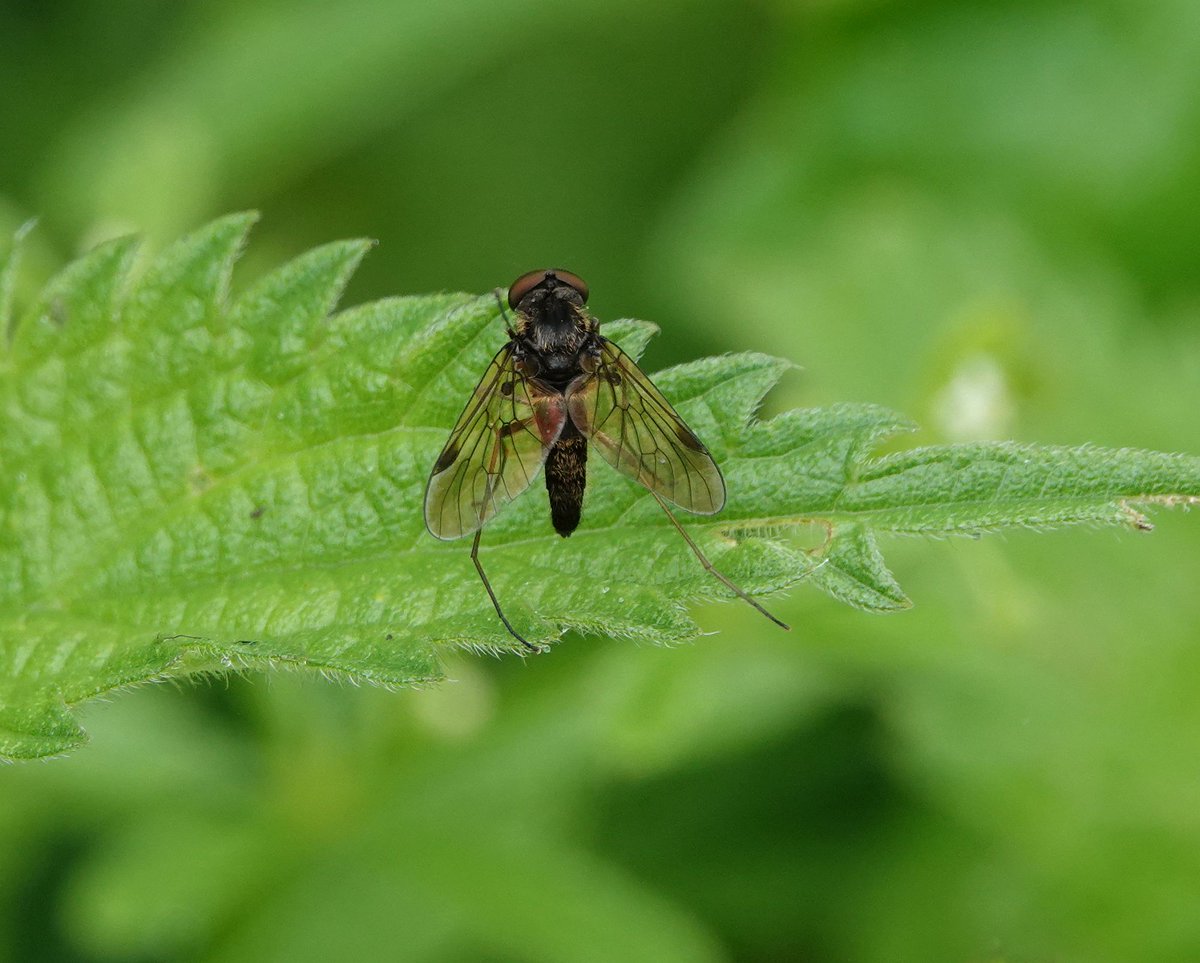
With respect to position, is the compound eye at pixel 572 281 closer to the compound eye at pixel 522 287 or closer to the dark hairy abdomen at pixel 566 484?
the compound eye at pixel 522 287

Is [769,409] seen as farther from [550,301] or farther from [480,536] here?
[480,536]

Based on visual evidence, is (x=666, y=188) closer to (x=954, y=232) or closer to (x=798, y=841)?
Answer: (x=954, y=232)

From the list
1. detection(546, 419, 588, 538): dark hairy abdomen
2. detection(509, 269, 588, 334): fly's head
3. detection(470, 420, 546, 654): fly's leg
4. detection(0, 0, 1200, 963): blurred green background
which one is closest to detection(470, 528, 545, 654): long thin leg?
detection(470, 420, 546, 654): fly's leg

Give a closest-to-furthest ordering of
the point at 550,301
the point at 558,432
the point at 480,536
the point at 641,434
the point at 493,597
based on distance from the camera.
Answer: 1. the point at 493,597
2. the point at 480,536
3. the point at 641,434
4. the point at 558,432
5. the point at 550,301

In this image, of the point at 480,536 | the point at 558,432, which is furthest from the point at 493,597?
the point at 558,432

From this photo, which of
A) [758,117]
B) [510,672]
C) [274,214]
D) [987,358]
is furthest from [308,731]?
[758,117]

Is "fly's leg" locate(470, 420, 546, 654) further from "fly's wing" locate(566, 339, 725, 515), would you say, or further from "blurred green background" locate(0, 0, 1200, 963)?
"blurred green background" locate(0, 0, 1200, 963)
